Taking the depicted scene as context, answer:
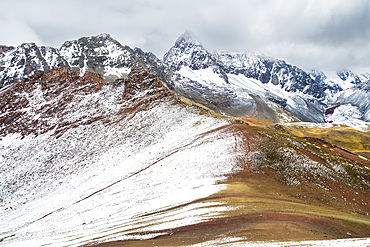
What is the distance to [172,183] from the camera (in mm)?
28453

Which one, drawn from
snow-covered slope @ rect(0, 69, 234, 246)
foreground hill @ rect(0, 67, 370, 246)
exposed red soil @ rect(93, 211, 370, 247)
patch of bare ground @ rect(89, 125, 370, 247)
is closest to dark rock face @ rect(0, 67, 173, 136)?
snow-covered slope @ rect(0, 69, 234, 246)

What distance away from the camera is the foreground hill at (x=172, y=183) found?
Answer: 18250 millimetres

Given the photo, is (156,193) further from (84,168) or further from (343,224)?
(84,168)

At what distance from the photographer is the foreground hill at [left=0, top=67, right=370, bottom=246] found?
18.2 m

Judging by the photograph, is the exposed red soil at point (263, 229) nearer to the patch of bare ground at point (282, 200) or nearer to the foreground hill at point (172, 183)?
the patch of bare ground at point (282, 200)

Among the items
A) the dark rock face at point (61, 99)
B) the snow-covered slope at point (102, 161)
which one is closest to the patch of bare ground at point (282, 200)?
the snow-covered slope at point (102, 161)

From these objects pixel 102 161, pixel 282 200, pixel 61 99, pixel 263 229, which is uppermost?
pixel 61 99

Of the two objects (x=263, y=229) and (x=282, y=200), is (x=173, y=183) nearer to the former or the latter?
(x=263, y=229)

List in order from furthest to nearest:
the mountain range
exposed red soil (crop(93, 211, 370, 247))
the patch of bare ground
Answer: the mountain range
the patch of bare ground
exposed red soil (crop(93, 211, 370, 247))

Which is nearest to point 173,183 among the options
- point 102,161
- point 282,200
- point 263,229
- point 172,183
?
point 172,183

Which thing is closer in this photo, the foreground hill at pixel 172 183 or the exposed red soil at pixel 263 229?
the exposed red soil at pixel 263 229

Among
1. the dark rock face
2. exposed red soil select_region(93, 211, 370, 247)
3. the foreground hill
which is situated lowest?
exposed red soil select_region(93, 211, 370, 247)

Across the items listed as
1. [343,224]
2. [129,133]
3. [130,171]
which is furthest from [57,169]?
[343,224]

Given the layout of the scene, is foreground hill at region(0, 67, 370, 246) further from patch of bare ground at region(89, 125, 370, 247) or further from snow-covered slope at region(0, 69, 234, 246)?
snow-covered slope at region(0, 69, 234, 246)
